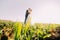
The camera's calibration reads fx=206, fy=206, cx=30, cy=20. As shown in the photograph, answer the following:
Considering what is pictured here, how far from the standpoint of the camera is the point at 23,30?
9.09 ft

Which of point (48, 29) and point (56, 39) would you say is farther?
point (48, 29)

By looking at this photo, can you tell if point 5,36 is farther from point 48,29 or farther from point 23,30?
point 48,29

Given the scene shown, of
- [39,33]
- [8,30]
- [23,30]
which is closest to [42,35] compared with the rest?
[39,33]

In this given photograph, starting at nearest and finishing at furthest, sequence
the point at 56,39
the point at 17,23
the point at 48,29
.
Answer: the point at 17,23 < the point at 56,39 < the point at 48,29

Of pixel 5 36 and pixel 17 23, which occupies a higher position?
pixel 17 23

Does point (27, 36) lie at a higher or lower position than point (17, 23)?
lower

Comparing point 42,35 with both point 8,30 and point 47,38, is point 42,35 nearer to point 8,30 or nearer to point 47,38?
point 47,38

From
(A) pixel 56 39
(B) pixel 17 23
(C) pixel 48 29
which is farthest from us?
(C) pixel 48 29

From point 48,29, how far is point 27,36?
0.37 meters

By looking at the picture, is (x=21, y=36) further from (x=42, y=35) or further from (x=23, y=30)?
(x=42, y=35)

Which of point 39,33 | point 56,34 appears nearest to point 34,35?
point 39,33

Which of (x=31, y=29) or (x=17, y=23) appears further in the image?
(x=31, y=29)

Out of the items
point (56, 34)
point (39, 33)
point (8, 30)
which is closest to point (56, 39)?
point (56, 34)

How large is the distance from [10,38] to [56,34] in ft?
2.07
